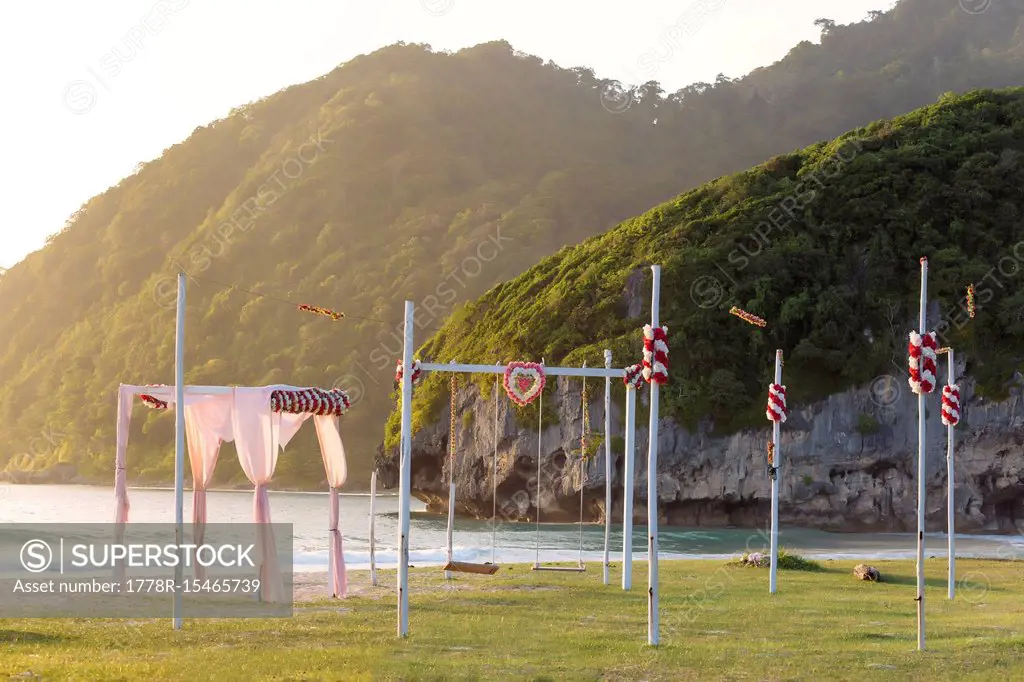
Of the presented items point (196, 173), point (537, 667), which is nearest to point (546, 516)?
point (537, 667)

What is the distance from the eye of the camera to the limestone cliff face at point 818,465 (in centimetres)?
6694

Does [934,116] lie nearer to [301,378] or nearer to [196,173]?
[301,378]

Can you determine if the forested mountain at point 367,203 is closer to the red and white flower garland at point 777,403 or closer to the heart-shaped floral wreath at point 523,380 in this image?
the red and white flower garland at point 777,403

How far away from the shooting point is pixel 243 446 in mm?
21469

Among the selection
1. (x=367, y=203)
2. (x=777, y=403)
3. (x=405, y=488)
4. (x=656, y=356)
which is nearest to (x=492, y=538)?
(x=777, y=403)

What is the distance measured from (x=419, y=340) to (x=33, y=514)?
55050mm

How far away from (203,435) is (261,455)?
1.64m

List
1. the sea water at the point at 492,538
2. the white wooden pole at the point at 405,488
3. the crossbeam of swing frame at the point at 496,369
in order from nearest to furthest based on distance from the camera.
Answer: the white wooden pole at the point at 405,488, the crossbeam of swing frame at the point at 496,369, the sea water at the point at 492,538

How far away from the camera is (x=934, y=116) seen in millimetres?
85188

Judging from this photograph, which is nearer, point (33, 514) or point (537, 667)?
point (537, 667)

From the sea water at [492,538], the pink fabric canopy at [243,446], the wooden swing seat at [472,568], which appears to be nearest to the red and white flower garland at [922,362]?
the wooden swing seat at [472,568]

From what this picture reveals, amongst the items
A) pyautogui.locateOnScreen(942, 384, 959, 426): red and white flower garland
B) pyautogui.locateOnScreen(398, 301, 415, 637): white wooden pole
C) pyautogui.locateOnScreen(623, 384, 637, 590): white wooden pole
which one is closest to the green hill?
pyautogui.locateOnScreen(942, 384, 959, 426): red and white flower garland

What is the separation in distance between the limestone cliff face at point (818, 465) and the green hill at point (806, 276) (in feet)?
5.47

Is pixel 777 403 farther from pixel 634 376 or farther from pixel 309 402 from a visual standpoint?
pixel 309 402
